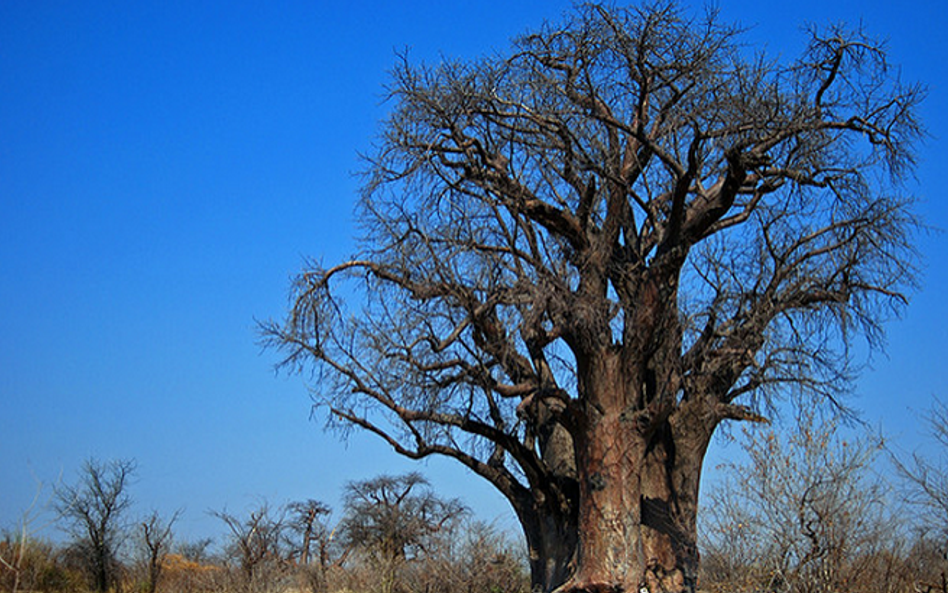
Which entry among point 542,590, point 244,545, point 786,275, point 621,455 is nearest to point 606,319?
point 621,455

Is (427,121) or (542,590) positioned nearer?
(427,121)

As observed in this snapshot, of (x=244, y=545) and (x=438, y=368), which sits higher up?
(x=438, y=368)

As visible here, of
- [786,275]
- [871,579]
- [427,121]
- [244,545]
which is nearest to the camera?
[871,579]

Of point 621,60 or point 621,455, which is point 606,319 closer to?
point 621,455

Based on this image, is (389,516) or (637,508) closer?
(637,508)

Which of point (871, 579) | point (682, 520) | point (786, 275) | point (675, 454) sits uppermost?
point (786, 275)

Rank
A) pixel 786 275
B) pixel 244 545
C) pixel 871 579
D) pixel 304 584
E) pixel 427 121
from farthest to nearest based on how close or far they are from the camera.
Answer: pixel 304 584 → pixel 244 545 → pixel 786 275 → pixel 427 121 → pixel 871 579

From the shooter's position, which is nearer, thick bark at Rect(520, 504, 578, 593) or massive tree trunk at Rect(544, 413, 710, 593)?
massive tree trunk at Rect(544, 413, 710, 593)

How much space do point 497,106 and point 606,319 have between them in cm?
300

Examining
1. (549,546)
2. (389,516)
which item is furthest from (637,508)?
(389,516)

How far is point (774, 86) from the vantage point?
11.5 meters

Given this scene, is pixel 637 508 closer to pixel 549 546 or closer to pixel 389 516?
pixel 549 546

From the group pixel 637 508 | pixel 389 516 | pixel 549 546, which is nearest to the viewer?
pixel 637 508

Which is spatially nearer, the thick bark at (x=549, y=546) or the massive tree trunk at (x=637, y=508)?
the massive tree trunk at (x=637, y=508)
